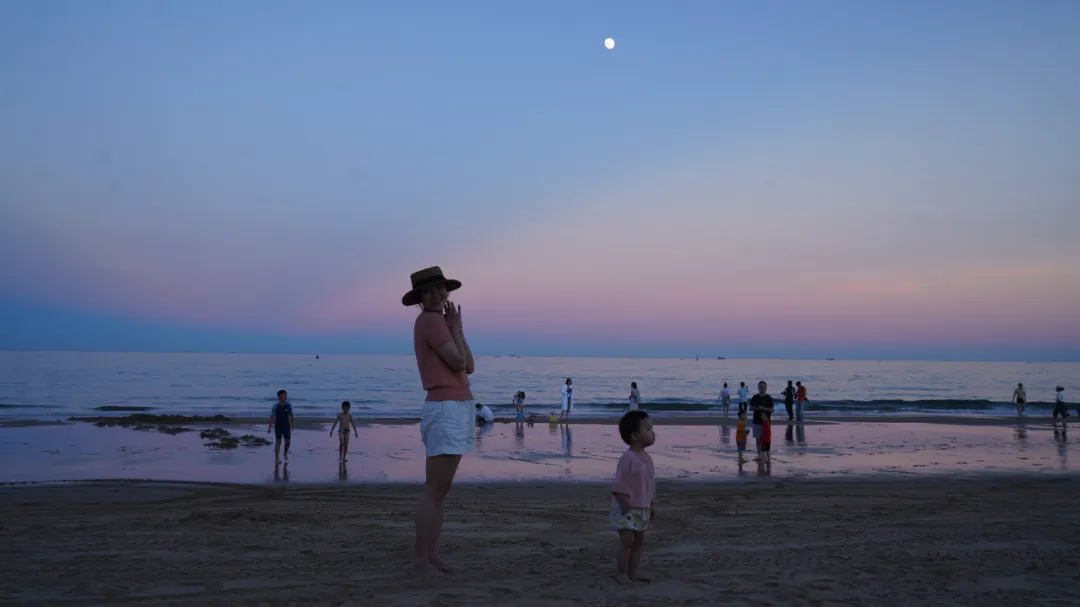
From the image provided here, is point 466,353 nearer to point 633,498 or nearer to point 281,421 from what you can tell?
point 633,498

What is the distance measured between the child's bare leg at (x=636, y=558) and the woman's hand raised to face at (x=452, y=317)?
1995 millimetres

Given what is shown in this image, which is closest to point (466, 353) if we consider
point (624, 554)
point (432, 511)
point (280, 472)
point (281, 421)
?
point (432, 511)

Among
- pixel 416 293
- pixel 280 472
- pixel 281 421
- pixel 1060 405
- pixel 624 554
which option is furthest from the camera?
pixel 1060 405

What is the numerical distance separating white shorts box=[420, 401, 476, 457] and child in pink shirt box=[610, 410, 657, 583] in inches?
43.9

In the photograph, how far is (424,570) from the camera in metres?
5.05

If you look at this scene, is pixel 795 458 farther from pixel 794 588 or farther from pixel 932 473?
pixel 794 588

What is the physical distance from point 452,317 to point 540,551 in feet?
7.54

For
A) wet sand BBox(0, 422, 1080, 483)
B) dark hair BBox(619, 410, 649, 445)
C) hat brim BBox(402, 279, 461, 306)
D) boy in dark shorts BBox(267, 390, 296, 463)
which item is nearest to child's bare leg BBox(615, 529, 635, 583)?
dark hair BBox(619, 410, 649, 445)

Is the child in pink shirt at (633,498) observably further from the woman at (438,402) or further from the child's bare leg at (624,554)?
the woman at (438,402)

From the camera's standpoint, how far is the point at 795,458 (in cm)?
1554

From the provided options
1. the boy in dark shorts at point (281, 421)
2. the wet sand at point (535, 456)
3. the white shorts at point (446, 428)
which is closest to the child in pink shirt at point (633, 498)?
the white shorts at point (446, 428)

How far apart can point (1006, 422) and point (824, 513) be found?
2558 centimetres

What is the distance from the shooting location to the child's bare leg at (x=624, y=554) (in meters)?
5.01

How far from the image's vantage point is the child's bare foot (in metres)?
5.04
